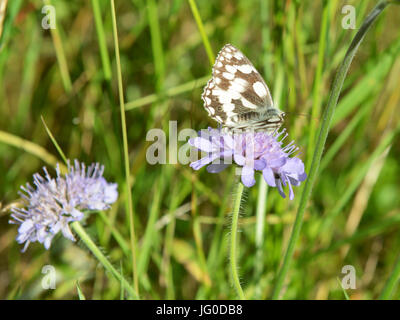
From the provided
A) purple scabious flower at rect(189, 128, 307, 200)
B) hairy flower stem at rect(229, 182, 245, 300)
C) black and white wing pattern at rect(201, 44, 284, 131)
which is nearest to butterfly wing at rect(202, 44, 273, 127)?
black and white wing pattern at rect(201, 44, 284, 131)

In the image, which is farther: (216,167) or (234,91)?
(234,91)

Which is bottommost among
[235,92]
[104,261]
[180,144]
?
[104,261]

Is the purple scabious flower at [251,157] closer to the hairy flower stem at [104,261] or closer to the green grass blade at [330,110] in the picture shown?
the green grass blade at [330,110]

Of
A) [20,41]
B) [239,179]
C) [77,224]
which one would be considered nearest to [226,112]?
[239,179]

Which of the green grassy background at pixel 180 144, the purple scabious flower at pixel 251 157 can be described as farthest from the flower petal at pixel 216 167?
the green grassy background at pixel 180 144

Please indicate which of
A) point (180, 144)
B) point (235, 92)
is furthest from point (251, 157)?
point (180, 144)

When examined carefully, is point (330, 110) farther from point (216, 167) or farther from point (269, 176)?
point (216, 167)
